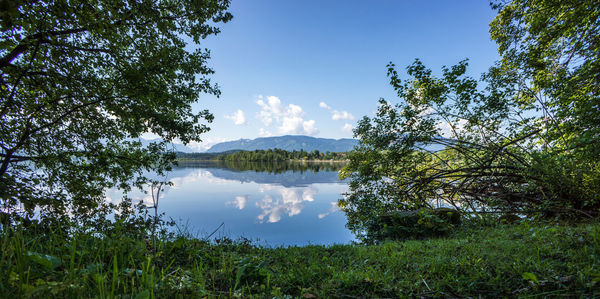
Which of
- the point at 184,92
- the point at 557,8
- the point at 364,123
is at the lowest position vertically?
the point at 364,123

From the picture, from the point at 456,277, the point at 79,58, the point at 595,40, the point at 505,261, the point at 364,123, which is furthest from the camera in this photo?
the point at 364,123

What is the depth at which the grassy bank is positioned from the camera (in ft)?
6.06

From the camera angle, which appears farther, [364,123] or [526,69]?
[364,123]

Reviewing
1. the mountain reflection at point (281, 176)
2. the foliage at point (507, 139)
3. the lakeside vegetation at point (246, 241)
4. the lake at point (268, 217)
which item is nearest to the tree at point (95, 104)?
the lakeside vegetation at point (246, 241)

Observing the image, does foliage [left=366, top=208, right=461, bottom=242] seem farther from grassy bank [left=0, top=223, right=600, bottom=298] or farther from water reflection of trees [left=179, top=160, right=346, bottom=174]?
water reflection of trees [left=179, top=160, right=346, bottom=174]

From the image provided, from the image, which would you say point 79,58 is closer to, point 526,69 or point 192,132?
point 192,132

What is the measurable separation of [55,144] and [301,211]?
1415cm

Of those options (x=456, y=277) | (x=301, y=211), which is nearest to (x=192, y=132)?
(x=456, y=277)

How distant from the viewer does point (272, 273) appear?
2.86 metres

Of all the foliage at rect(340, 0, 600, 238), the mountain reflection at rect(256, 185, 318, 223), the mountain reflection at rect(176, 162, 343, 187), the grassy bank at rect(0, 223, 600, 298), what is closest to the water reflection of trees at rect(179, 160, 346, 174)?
the mountain reflection at rect(176, 162, 343, 187)

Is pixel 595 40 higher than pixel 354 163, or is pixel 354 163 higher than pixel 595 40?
pixel 595 40

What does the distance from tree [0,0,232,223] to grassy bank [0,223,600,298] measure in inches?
170

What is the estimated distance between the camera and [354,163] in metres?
11.5

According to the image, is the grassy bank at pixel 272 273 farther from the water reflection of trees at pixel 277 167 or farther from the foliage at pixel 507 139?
the water reflection of trees at pixel 277 167
